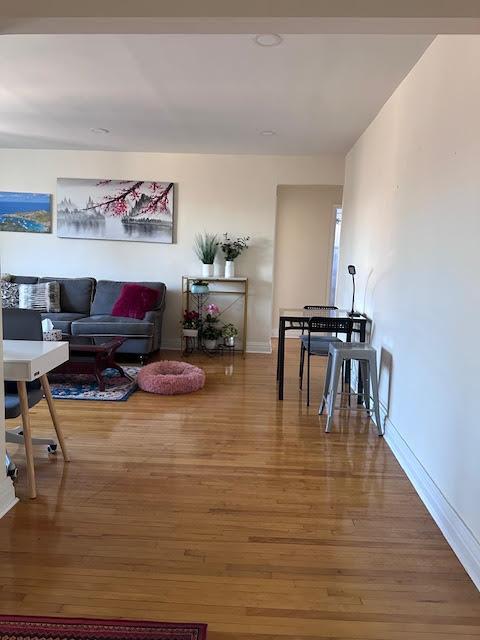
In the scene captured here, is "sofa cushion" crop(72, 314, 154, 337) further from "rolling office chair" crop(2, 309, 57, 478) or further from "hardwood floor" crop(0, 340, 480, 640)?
"rolling office chair" crop(2, 309, 57, 478)

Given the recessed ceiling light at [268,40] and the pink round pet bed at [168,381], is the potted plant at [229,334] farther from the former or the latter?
the recessed ceiling light at [268,40]

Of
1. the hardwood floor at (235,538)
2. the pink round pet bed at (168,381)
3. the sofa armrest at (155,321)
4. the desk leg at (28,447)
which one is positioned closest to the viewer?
the hardwood floor at (235,538)

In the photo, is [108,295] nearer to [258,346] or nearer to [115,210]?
[115,210]

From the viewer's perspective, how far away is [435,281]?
7.88 feet

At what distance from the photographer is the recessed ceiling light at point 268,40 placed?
8.42ft

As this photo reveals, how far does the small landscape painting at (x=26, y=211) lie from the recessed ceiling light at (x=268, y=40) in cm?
403

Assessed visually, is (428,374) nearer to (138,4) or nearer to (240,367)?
(138,4)

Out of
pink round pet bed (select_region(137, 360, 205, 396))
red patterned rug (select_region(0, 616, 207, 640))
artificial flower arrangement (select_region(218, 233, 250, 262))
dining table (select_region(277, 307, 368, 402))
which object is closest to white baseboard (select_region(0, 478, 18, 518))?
red patterned rug (select_region(0, 616, 207, 640))

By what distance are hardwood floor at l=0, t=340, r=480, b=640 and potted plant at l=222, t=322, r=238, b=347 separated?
8.30 feet

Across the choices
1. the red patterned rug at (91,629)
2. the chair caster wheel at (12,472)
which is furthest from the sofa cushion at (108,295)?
the red patterned rug at (91,629)

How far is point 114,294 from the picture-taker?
5523mm

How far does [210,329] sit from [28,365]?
3.62 m

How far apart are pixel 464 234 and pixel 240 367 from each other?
3393mm

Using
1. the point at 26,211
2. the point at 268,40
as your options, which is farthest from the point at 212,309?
the point at 268,40
